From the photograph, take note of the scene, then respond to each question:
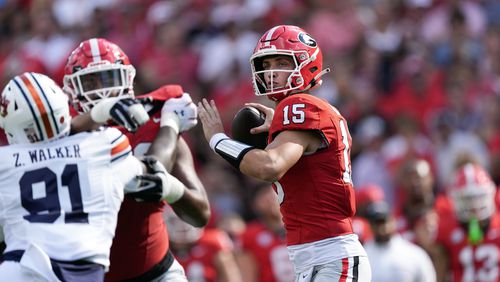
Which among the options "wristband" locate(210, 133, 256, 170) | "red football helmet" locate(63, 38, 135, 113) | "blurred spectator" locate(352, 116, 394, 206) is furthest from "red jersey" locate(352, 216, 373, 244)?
"wristband" locate(210, 133, 256, 170)

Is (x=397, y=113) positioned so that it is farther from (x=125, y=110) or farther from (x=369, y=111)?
(x=125, y=110)

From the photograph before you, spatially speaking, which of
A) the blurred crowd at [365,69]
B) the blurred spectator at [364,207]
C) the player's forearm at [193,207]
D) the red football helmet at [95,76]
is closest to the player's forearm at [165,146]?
the player's forearm at [193,207]

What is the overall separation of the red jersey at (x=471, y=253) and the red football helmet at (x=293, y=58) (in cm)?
346

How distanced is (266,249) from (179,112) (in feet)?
12.1

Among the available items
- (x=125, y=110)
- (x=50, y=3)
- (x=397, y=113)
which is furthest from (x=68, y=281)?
(x=50, y=3)

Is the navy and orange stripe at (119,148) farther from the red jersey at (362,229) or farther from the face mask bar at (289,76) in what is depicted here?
the red jersey at (362,229)

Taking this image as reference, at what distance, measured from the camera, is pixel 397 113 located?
10.0 m

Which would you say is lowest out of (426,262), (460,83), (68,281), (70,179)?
(426,262)

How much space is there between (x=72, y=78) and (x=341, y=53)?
5.46 metres

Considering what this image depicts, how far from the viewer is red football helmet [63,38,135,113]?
18.4 feet

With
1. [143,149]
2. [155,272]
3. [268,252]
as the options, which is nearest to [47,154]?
[143,149]

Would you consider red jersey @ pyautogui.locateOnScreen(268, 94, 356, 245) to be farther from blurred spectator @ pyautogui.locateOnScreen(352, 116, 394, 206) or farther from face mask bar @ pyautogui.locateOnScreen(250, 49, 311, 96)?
blurred spectator @ pyautogui.locateOnScreen(352, 116, 394, 206)

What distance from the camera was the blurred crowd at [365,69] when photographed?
9758mm

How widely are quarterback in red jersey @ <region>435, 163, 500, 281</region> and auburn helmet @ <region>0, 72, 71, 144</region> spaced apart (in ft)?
13.8
